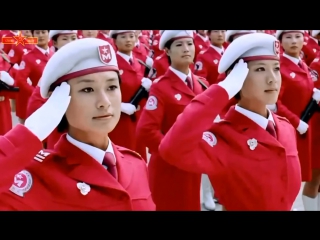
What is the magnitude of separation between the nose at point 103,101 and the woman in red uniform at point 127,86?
2208 mm

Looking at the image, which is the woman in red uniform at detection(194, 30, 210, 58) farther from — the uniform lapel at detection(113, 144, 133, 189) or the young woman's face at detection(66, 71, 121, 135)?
the young woman's face at detection(66, 71, 121, 135)

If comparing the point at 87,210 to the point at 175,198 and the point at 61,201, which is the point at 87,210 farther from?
the point at 175,198

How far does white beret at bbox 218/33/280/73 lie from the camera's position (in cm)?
210

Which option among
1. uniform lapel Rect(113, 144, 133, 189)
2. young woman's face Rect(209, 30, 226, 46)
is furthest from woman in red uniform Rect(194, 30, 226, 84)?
uniform lapel Rect(113, 144, 133, 189)

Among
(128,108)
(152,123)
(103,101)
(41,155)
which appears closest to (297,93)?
(128,108)

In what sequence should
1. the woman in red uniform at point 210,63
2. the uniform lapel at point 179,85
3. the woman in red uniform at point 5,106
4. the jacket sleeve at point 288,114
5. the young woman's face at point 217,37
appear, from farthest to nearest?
the young woman's face at point 217,37
the woman in red uniform at point 210,63
the woman in red uniform at point 5,106
the jacket sleeve at point 288,114
the uniform lapel at point 179,85

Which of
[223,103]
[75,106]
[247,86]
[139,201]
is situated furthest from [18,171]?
[247,86]

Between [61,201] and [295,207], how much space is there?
306 cm

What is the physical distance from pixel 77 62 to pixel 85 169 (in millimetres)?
338

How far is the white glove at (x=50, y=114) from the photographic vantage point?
63.1 inches

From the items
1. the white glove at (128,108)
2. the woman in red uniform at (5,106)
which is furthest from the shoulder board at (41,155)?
the woman in red uniform at (5,106)

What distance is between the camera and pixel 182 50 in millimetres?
3363

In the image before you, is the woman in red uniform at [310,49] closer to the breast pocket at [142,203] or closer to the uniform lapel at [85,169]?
the breast pocket at [142,203]

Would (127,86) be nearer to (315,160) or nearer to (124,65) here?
(124,65)
